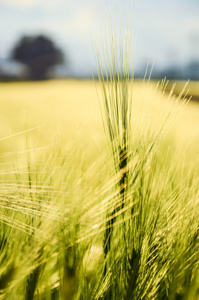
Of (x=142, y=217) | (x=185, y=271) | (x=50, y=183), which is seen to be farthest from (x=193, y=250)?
(x=50, y=183)

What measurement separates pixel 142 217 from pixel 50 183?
0.50 feet

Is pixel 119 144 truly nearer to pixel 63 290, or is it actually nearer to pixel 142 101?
pixel 142 101

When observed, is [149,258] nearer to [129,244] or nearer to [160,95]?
[129,244]

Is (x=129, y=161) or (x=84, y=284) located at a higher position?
(x=129, y=161)

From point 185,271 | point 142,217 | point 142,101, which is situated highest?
point 142,101

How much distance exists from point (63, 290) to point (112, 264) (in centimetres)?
7

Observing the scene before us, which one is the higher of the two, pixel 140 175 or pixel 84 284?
pixel 140 175

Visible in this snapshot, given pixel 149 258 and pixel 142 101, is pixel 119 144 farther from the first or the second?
pixel 149 258

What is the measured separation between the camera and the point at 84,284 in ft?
1.47

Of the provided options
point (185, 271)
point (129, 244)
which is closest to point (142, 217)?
point (129, 244)

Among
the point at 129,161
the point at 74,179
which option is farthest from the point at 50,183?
the point at 129,161

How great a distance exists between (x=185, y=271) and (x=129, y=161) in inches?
8.0

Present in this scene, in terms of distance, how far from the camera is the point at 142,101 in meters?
0.43

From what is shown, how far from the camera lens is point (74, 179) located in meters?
0.51
